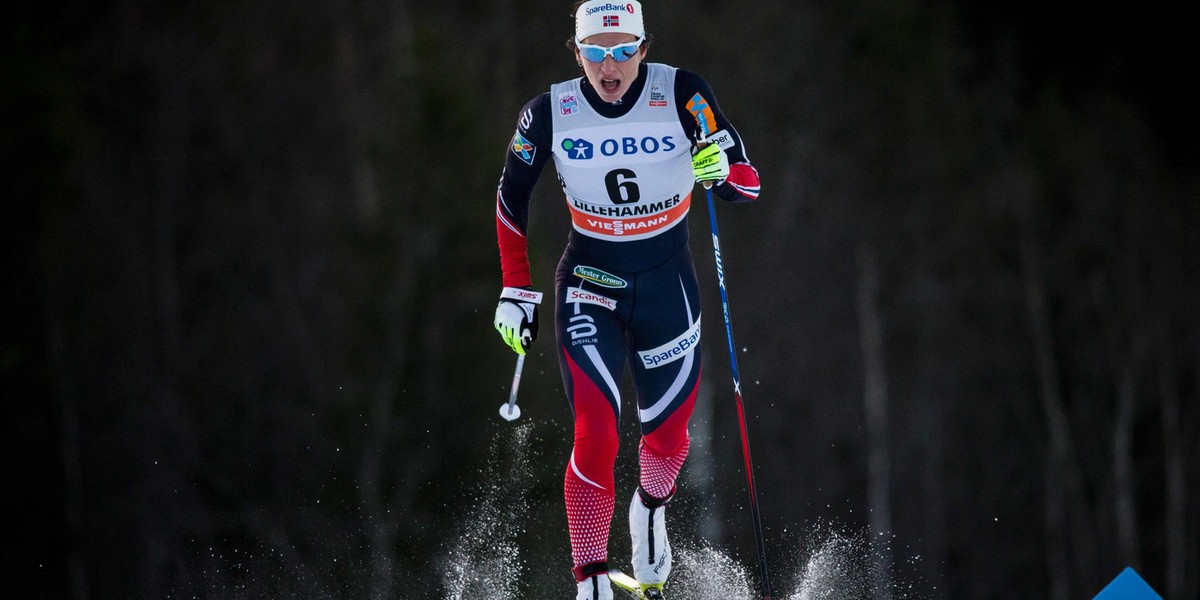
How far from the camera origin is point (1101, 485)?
21469 mm

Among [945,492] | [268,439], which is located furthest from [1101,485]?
[268,439]

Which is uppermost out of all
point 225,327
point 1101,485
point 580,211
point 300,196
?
point 300,196

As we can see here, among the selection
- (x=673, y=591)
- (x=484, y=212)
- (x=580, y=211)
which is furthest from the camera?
(x=484, y=212)

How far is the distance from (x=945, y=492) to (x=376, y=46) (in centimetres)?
1087

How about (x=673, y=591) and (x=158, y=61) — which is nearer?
(x=673, y=591)

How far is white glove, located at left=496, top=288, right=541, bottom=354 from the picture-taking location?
5574mm

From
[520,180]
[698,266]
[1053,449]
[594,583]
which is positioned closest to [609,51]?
[520,180]

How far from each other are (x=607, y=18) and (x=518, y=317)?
4.06 ft

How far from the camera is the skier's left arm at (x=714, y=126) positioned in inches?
212

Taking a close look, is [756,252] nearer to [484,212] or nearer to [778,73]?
[778,73]

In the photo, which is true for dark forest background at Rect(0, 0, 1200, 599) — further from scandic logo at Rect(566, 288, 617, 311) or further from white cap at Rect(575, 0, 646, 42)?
white cap at Rect(575, 0, 646, 42)

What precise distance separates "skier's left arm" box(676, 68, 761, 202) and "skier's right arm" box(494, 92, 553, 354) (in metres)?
0.54

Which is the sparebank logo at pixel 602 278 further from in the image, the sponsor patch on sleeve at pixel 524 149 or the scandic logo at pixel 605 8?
the scandic logo at pixel 605 8

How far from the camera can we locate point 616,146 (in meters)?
5.41
